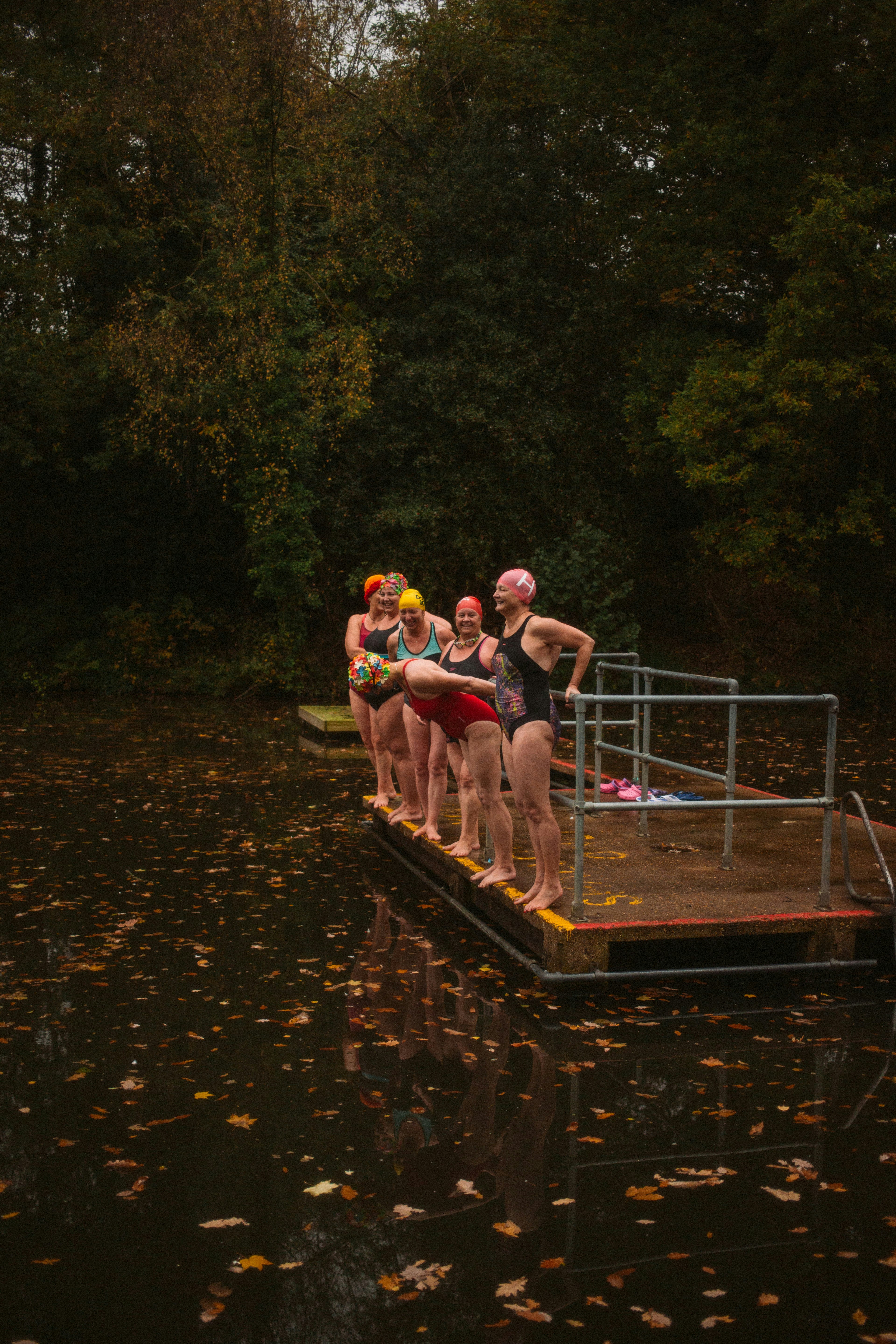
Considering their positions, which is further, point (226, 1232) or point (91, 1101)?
point (91, 1101)

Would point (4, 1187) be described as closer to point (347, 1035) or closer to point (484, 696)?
point (347, 1035)

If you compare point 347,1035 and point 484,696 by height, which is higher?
point 484,696

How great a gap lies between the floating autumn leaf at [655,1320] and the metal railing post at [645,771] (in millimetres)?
4682

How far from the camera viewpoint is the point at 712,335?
23469 mm

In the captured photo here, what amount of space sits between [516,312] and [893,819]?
1484cm

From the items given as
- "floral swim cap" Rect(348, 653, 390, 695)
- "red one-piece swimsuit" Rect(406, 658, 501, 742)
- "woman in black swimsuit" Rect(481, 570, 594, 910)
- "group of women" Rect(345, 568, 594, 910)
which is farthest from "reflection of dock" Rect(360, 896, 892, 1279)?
"floral swim cap" Rect(348, 653, 390, 695)

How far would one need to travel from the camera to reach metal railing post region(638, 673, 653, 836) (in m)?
8.62

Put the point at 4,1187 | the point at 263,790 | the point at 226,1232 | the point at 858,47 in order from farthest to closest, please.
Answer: the point at 858,47 < the point at 263,790 < the point at 4,1187 < the point at 226,1232

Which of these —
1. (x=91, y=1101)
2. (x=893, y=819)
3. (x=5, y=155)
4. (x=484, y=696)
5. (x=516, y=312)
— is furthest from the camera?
(x=516, y=312)

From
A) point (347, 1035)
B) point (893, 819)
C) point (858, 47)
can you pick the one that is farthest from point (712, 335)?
point (347, 1035)

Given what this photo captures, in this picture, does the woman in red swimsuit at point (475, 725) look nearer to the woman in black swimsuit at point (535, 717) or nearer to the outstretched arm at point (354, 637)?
the woman in black swimsuit at point (535, 717)

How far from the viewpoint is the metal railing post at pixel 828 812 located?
709 centimetres

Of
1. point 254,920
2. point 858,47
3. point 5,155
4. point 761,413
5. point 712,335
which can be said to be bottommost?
point 254,920

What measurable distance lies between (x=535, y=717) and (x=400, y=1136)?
2701mm
